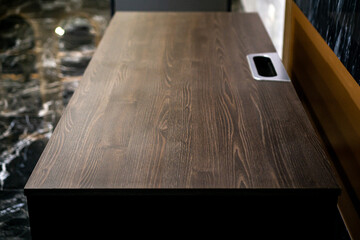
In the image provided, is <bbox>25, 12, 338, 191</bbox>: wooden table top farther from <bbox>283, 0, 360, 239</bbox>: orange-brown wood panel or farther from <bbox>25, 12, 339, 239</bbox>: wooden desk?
<bbox>283, 0, 360, 239</bbox>: orange-brown wood panel

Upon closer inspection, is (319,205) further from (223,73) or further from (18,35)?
(18,35)

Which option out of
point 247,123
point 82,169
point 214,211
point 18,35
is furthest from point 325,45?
point 18,35

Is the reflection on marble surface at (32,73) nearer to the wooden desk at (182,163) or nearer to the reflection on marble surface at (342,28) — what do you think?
the wooden desk at (182,163)

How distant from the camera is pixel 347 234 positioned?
1.45 metres

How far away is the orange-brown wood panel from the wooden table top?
0.47ft

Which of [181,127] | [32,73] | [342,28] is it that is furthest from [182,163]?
[32,73]

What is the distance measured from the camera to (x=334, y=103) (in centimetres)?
146

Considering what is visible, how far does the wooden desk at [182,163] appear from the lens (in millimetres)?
998

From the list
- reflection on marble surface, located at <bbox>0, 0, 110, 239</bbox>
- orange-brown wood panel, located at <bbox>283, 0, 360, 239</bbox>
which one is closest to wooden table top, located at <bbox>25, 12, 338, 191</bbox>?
orange-brown wood panel, located at <bbox>283, 0, 360, 239</bbox>

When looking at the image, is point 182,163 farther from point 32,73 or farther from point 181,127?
point 32,73

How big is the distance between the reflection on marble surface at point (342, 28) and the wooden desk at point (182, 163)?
0.17 metres

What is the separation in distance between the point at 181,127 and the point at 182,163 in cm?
16

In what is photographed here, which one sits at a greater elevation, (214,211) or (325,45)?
(325,45)

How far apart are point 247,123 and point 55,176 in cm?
49
